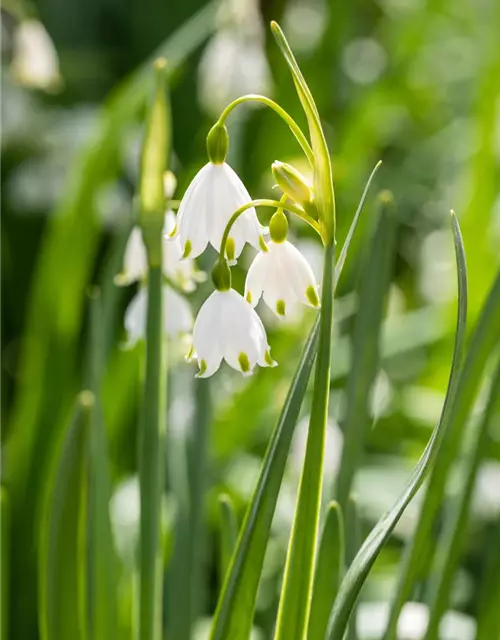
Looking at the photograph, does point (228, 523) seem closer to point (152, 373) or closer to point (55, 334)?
point (152, 373)

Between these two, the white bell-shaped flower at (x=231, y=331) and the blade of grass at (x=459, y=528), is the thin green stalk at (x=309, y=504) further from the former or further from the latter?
the blade of grass at (x=459, y=528)

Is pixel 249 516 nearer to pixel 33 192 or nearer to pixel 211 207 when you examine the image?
pixel 211 207

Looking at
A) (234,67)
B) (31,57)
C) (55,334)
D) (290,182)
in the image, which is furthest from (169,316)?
(31,57)

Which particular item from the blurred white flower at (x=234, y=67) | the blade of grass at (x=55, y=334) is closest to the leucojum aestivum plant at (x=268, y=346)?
the blade of grass at (x=55, y=334)

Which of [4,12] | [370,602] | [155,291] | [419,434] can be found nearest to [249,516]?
[155,291]

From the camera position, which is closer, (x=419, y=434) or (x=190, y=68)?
(x=419, y=434)

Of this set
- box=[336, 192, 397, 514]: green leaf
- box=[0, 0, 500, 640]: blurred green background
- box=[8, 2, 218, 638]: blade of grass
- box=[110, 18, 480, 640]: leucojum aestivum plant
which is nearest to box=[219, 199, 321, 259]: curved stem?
box=[110, 18, 480, 640]: leucojum aestivum plant

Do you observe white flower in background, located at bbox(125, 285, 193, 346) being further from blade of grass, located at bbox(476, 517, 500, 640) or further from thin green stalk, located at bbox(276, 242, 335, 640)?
blade of grass, located at bbox(476, 517, 500, 640)
